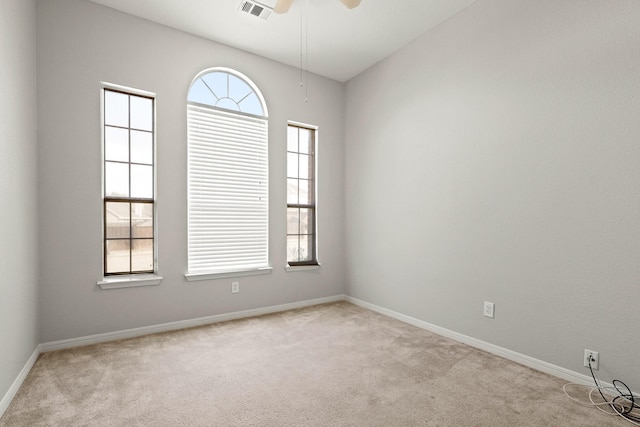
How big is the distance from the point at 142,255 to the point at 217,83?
2045 millimetres

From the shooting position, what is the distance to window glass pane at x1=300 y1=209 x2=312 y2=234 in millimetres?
4312

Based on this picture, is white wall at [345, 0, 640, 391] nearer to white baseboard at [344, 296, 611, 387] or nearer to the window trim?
white baseboard at [344, 296, 611, 387]

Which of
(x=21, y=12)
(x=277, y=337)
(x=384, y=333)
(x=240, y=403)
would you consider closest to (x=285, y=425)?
(x=240, y=403)

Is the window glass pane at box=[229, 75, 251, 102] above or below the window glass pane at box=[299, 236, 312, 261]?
above

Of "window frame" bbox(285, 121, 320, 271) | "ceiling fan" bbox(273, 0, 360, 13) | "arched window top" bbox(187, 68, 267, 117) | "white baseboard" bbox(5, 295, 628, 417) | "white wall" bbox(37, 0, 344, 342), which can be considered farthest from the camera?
"window frame" bbox(285, 121, 320, 271)

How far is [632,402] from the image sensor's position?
1.98 meters

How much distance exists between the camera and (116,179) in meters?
3.10

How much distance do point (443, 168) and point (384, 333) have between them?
5.75 feet

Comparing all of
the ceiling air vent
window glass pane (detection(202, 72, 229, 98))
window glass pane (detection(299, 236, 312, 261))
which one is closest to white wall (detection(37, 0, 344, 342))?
window glass pane (detection(202, 72, 229, 98))

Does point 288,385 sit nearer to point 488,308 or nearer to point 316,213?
point 488,308

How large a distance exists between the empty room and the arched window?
0.08 feet

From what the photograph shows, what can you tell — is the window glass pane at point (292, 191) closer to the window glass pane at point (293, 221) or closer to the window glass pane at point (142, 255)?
the window glass pane at point (293, 221)

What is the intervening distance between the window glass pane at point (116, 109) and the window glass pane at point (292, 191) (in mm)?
1893

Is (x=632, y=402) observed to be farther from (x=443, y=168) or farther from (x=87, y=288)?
(x=87, y=288)
